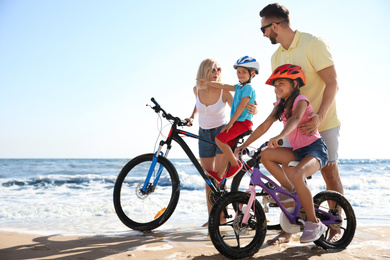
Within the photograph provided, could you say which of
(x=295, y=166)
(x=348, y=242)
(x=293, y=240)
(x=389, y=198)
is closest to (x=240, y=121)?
(x=295, y=166)

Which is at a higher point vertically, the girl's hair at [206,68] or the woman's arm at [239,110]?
the girl's hair at [206,68]

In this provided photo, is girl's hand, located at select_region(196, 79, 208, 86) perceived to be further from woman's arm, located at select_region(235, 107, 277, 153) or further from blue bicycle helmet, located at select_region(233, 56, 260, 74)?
woman's arm, located at select_region(235, 107, 277, 153)

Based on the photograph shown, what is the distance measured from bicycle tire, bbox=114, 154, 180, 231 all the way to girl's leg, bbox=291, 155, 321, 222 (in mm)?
1317

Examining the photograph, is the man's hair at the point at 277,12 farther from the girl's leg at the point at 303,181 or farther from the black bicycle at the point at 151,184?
the girl's leg at the point at 303,181

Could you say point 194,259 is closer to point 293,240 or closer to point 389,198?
point 293,240

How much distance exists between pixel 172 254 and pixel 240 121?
156cm

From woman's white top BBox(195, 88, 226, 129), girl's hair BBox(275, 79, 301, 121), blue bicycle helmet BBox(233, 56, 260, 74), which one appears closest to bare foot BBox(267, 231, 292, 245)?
girl's hair BBox(275, 79, 301, 121)

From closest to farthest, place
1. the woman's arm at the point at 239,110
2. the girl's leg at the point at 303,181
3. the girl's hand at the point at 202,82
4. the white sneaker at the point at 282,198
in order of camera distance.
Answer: the girl's leg at the point at 303,181, the white sneaker at the point at 282,198, the woman's arm at the point at 239,110, the girl's hand at the point at 202,82

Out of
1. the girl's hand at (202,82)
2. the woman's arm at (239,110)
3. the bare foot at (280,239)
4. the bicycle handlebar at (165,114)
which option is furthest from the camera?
the girl's hand at (202,82)

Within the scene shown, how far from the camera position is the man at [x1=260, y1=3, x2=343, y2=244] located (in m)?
3.04

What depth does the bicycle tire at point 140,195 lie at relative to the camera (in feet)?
11.8

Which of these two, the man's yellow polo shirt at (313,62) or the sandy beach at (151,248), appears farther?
the man's yellow polo shirt at (313,62)

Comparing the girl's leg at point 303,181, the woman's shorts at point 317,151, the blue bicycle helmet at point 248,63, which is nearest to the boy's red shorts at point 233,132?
the blue bicycle helmet at point 248,63

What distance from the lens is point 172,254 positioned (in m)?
2.84
